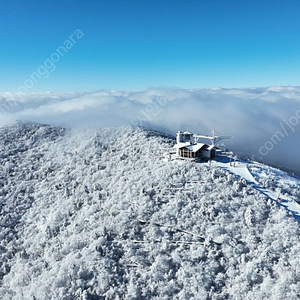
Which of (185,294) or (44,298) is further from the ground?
(185,294)

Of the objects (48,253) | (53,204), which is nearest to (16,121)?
(53,204)

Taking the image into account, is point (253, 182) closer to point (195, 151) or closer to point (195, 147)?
point (195, 151)

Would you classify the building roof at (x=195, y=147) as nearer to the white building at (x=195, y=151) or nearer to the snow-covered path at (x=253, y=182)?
the white building at (x=195, y=151)

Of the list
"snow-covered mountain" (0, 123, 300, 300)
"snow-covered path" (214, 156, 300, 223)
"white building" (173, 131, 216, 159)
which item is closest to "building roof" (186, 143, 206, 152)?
"white building" (173, 131, 216, 159)

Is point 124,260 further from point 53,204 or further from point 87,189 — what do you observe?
point 53,204

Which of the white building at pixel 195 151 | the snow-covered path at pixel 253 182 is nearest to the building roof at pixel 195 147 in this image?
the white building at pixel 195 151

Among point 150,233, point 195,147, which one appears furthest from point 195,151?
point 150,233
